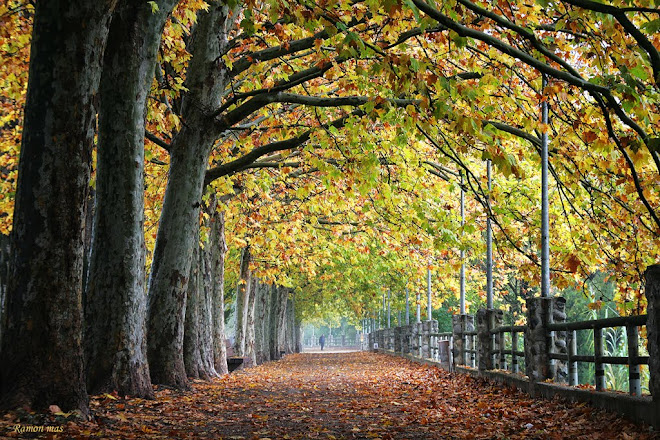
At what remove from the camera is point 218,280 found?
18.9 m

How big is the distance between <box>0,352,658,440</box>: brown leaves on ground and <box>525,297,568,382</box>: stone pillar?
21.3 inches

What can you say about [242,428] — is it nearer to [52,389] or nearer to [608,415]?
[52,389]

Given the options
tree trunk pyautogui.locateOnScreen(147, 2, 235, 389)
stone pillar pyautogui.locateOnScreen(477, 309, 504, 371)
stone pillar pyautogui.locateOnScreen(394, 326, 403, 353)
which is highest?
tree trunk pyautogui.locateOnScreen(147, 2, 235, 389)

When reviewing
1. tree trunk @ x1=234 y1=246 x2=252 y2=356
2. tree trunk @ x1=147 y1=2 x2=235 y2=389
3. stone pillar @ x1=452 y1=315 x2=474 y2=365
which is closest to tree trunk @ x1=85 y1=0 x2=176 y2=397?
tree trunk @ x1=147 y1=2 x2=235 y2=389

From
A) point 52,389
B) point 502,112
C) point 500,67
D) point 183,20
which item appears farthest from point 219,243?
point 52,389

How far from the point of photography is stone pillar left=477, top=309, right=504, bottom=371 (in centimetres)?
1441

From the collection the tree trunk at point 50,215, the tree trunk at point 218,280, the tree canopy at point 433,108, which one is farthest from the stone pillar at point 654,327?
the tree trunk at point 218,280

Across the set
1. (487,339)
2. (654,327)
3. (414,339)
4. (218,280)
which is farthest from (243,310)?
(654,327)

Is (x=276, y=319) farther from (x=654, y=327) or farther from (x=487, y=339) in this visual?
(x=654, y=327)

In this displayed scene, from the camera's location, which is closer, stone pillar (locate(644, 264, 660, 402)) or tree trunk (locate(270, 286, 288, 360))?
stone pillar (locate(644, 264, 660, 402))

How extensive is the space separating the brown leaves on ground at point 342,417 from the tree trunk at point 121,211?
713 millimetres

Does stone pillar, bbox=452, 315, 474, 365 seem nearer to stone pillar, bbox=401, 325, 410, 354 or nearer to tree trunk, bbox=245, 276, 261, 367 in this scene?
tree trunk, bbox=245, 276, 261, 367

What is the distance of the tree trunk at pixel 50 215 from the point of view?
20.4 ft

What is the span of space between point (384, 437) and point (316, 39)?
633 centimetres
